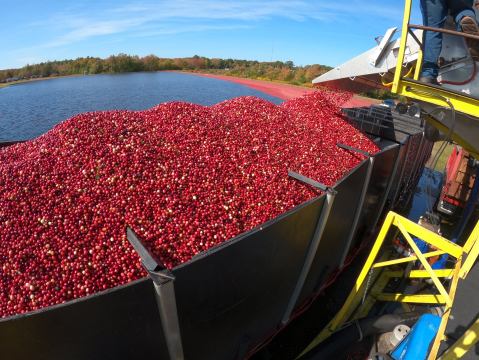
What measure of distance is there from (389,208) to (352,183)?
377 centimetres

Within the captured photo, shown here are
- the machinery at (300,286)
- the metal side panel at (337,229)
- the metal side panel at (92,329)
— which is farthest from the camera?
the metal side panel at (337,229)

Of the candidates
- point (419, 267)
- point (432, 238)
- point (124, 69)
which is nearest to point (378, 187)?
point (419, 267)

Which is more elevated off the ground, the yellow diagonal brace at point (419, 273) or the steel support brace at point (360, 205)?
the steel support brace at point (360, 205)

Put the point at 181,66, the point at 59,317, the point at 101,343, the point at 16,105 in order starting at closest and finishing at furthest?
the point at 59,317
the point at 101,343
the point at 16,105
the point at 181,66

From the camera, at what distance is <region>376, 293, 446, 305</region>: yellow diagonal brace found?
319 centimetres

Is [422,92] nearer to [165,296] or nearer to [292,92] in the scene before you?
[165,296]

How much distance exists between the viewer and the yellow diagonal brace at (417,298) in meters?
3.19

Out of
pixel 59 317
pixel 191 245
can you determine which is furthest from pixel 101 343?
pixel 191 245

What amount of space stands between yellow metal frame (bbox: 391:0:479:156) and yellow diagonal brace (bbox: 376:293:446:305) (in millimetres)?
1967

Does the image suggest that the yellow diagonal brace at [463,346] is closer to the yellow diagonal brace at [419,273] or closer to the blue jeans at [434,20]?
the yellow diagonal brace at [419,273]

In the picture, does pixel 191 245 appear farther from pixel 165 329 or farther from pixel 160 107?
pixel 160 107

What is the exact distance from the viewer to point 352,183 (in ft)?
12.4

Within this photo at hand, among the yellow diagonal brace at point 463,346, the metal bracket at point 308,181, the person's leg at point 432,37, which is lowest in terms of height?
the yellow diagonal brace at point 463,346

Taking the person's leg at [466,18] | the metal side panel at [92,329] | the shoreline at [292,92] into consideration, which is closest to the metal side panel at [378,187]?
the person's leg at [466,18]
